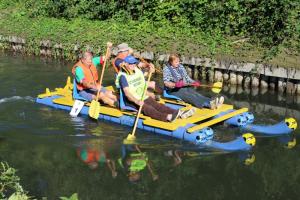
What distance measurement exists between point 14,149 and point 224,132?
157 inches

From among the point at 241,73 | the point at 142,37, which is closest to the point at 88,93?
the point at 241,73

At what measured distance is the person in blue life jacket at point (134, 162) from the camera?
8594mm

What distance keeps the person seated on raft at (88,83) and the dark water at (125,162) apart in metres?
0.56

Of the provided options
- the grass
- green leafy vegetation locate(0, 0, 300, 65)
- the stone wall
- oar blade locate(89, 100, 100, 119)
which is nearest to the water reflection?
oar blade locate(89, 100, 100, 119)

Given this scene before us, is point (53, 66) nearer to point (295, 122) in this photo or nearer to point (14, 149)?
point (14, 149)

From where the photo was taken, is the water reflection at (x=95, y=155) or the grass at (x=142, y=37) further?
the grass at (x=142, y=37)

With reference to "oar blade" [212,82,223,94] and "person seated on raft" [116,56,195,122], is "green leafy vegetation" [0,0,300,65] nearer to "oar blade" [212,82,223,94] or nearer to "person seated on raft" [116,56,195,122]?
"oar blade" [212,82,223,94]

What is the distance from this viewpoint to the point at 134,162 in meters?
9.13

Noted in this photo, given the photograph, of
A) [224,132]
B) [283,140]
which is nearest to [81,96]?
[224,132]

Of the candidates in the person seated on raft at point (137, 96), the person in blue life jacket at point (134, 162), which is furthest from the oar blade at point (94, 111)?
the person in blue life jacket at point (134, 162)

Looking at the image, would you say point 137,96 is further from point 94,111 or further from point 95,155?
point 95,155

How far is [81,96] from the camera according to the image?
462 inches

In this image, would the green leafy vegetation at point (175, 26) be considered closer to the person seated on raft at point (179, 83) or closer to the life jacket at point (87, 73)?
the person seated on raft at point (179, 83)

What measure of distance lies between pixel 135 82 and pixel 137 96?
0.28 metres
